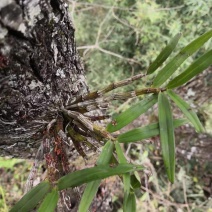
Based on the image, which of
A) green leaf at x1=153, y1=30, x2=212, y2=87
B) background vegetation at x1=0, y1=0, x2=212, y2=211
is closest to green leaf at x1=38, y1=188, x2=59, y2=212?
green leaf at x1=153, y1=30, x2=212, y2=87

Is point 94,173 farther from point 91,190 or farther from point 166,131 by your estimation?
point 166,131

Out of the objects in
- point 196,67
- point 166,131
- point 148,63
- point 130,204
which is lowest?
point 130,204

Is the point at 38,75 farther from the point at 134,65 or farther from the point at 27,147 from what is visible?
the point at 134,65

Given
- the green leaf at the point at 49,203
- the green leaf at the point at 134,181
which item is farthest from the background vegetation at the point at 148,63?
the green leaf at the point at 49,203

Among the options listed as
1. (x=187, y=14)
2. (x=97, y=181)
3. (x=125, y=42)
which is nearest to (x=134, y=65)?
(x=125, y=42)

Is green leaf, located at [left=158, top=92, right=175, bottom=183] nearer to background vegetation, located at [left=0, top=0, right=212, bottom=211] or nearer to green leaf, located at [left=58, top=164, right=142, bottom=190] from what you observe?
green leaf, located at [left=58, top=164, right=142, bottom=190]

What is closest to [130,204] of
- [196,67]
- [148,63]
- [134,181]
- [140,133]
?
[134,181]
